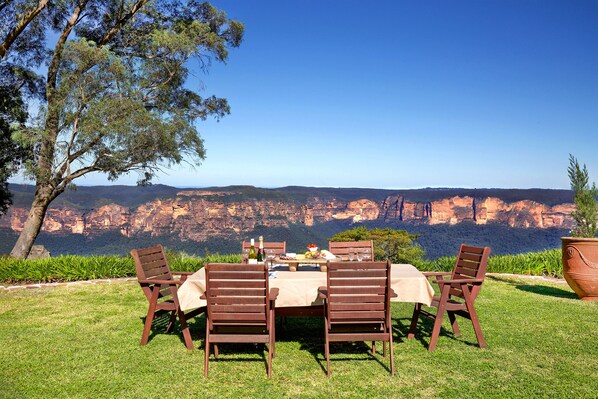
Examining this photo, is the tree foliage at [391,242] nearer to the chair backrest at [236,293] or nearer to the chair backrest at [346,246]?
the chair backrest at [346,246]

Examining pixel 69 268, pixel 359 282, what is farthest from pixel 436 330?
pixel 69 268

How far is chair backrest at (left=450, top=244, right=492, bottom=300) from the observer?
4906 mm

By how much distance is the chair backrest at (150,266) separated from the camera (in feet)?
16.1

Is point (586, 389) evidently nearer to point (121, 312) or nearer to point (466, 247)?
point (466, 247)

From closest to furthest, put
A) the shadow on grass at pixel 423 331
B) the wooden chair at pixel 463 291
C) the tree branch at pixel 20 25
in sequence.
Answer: the wooden chair at pixel 463 291 < the shadow on grass at pixel 423 331 < the tree branch at pixel 20 25

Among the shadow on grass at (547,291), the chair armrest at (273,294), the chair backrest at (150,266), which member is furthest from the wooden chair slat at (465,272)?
Answer: the shadow on grass at (547,291)

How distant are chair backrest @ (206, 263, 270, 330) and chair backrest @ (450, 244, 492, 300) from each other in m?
2.46

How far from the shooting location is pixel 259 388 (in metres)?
3.74

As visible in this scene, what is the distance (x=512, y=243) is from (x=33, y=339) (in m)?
29.6

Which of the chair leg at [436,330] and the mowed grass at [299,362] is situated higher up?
the chair leg at [436,330]

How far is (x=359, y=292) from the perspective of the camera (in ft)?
13.2

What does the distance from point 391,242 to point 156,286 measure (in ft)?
30.8

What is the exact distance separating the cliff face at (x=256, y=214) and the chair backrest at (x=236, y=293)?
70.0 feet

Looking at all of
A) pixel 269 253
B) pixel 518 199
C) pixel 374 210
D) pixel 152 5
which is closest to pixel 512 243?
pixel 518 199
